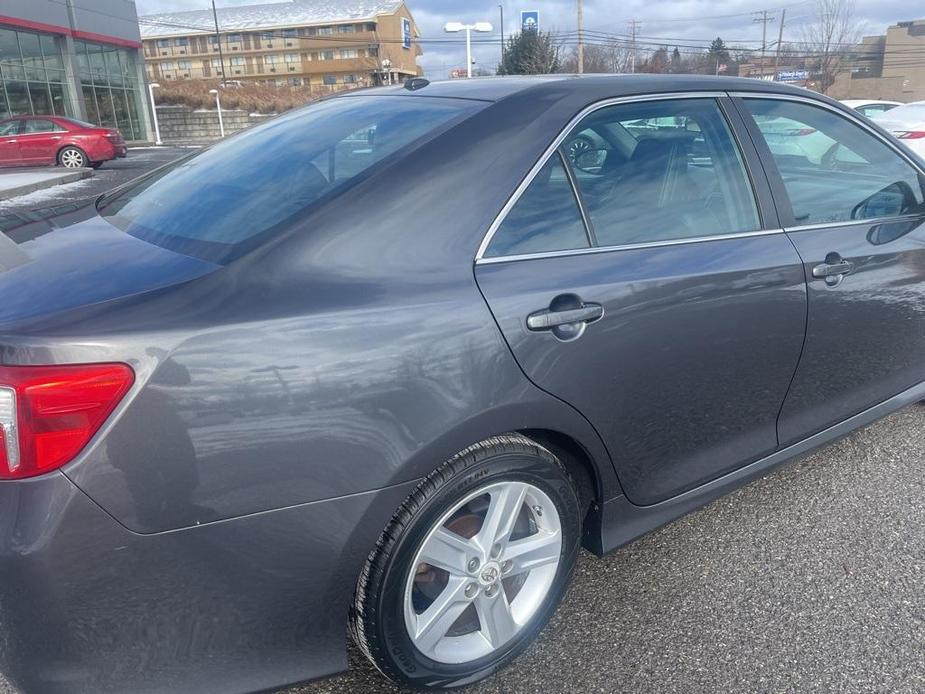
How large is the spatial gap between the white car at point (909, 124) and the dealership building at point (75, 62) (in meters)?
25.5

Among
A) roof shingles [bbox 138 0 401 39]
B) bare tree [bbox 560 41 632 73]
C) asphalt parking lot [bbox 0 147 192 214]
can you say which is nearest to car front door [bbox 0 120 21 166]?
asphalt parking lot [bbox 0 147 192 214]

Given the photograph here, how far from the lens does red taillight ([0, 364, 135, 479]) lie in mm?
1371

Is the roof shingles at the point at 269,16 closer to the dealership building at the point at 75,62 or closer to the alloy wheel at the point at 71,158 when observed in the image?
the dealership building at the point at 75,62

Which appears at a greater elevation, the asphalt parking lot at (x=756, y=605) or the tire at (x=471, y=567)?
the tire at (x=471, y=567)

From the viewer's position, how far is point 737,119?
2428 mm

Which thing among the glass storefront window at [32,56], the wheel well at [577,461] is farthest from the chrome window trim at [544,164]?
the glass storefront window at [32,56]

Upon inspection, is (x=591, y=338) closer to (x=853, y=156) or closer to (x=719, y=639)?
(x=719, y=639)

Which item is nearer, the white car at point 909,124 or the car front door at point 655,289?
the car front door at point 655,289

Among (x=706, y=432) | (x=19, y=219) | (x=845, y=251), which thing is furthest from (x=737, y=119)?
(x=19, y=219)

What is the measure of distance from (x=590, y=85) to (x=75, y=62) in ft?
103

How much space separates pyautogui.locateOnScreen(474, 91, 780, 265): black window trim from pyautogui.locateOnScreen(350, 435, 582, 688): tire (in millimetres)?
479

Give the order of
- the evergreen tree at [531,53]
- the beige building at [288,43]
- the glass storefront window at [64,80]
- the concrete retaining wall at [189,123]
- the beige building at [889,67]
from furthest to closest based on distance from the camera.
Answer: the beige building at [288,43], the beige building at [889,67], the evergreen tree at [531,53], the concrete retaining wall at [189,123], the glass storefront window at [64,80]

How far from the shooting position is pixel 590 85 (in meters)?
2.17

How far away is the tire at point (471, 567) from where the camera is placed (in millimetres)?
1722
